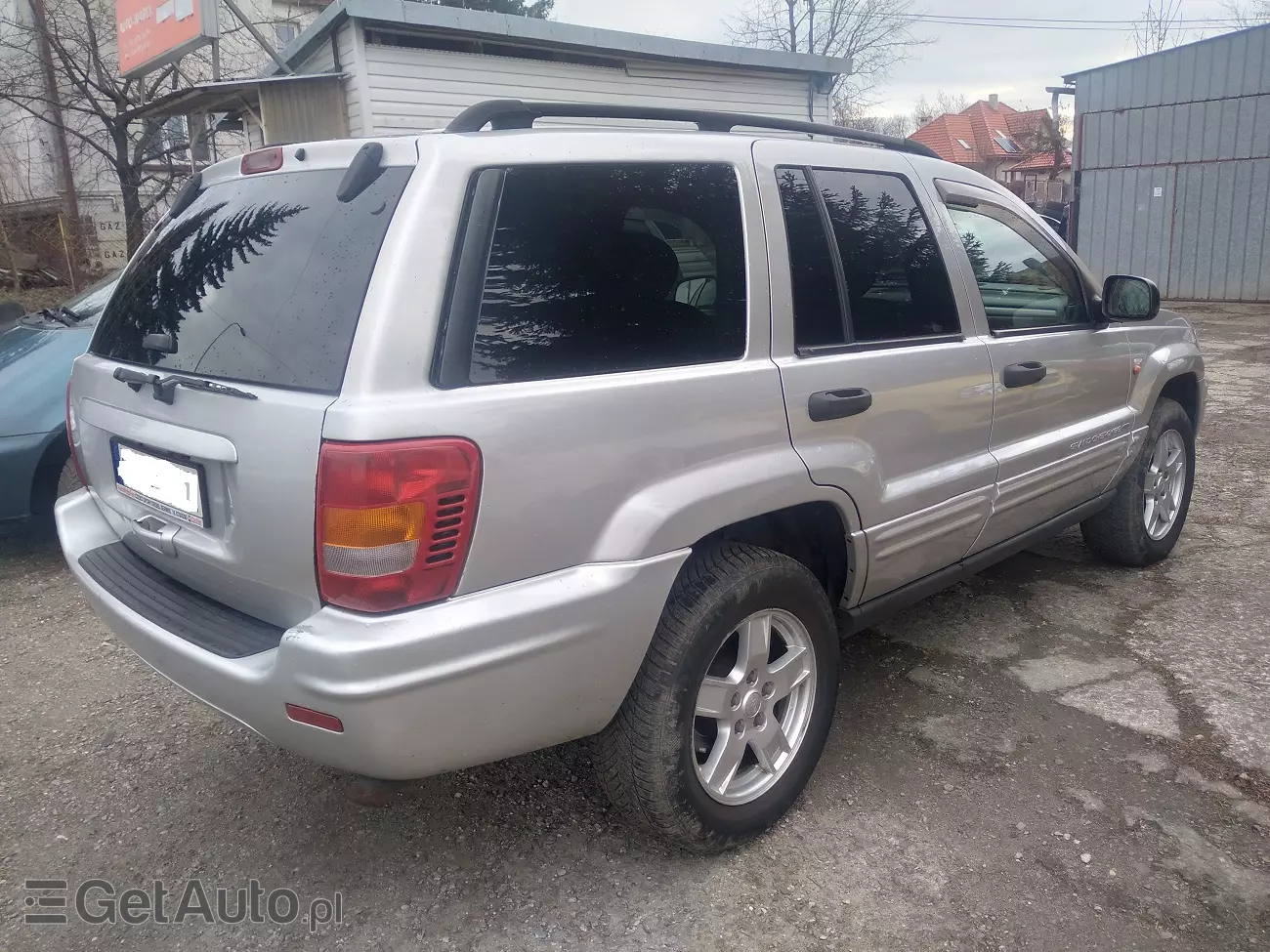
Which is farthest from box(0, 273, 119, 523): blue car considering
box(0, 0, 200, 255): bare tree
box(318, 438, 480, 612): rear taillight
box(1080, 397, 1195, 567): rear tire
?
box(0, 0, 200, 255): bare tree

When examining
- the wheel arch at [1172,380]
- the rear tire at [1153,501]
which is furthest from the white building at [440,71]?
the rear tire at [1153,501]

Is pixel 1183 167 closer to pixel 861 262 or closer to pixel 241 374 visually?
pixel 861 262

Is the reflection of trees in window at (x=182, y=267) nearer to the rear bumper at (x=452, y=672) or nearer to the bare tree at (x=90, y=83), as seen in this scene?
the rear bumper at (x=452, y=672)

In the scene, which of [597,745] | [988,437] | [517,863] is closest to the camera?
[597,745]

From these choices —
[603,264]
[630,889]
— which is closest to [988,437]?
[603,264]

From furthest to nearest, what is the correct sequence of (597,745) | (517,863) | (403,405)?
(517,863) → (597,745) → (403,405)

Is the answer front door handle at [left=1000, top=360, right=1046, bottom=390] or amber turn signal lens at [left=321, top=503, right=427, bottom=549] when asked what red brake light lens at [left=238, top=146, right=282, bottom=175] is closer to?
amber turn signal lens at [left=321, top=503, right=427, bottom=549]

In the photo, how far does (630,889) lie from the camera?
234cm

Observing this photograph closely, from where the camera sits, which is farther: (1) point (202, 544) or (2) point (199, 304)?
(2) point (199, 304)

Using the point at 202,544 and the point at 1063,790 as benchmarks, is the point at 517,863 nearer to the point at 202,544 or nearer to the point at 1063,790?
the point at 202,544

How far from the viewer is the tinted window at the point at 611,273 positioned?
6.49 ft

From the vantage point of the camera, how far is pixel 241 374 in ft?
6.76

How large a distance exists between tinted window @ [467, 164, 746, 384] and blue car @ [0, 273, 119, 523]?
345 centimetres

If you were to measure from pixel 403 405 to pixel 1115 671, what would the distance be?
9.13ft
